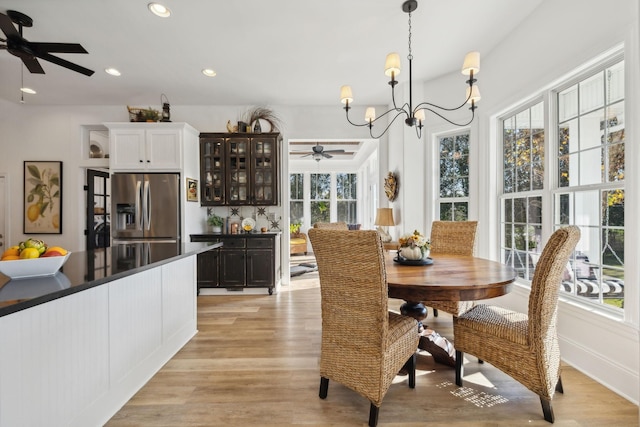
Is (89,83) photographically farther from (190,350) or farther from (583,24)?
(583,24)

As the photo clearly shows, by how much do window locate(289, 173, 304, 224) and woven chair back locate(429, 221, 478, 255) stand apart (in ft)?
18.2

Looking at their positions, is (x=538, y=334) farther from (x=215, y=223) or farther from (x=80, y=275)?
(x=215, y=223)

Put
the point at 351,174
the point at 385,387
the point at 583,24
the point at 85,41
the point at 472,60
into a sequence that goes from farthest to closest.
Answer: the point at 351,174
the point at 85,41
the point at 583,24
the point at 472,60
the point at 385,387

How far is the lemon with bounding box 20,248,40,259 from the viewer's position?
1358 millimetres

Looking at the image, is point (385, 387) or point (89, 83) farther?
point (89, 83)

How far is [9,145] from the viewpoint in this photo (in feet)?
14.3

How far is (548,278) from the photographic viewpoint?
1535mm

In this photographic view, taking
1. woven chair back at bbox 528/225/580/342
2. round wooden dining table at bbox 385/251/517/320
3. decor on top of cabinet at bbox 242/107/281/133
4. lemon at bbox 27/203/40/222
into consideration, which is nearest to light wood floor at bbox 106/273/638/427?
woven chair back at bbox 528/225/580/342

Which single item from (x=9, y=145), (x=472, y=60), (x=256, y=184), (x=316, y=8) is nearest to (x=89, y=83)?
(x=9, y=145)

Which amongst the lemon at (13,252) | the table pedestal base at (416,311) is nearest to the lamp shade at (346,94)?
the table pedestal base at (416,311)

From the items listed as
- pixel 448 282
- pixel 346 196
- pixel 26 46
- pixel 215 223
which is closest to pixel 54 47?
pixel 26 46

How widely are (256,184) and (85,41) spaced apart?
2.41 m

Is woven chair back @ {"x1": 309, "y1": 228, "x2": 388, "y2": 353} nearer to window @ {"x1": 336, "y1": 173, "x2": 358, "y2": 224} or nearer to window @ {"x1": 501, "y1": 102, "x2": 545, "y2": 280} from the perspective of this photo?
window @ {"x1": 501, "y1": 102, "x2": 545, "y2": 280}

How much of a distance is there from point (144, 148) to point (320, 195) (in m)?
5.05
